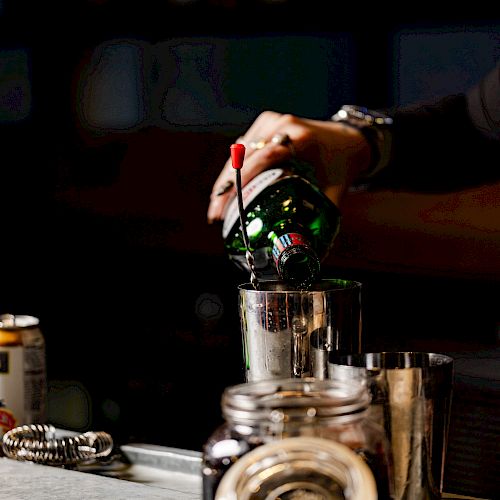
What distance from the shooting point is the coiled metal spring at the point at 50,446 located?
1.29 metres

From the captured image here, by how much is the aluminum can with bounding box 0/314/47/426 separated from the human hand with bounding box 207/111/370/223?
38 cm

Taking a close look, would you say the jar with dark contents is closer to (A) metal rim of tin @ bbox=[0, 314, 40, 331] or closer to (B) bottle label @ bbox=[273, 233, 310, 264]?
(B) bottle label @ bbox=[273, 233, 310, 264]

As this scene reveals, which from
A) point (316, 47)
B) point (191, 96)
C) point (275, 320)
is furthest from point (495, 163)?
point (191, 96)

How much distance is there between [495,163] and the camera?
50.1 inches

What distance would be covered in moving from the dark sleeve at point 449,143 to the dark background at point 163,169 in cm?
2

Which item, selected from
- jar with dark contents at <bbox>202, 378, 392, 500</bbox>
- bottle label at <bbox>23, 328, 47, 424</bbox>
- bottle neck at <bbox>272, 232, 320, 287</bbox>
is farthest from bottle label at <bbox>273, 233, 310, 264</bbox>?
bottle label at <bbox>23, 328, 47, 424</bbox>

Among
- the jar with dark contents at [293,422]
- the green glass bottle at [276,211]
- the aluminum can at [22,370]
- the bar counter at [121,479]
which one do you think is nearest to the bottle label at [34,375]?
the aluminum can at [22,370]

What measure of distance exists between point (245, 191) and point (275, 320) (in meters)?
0.30

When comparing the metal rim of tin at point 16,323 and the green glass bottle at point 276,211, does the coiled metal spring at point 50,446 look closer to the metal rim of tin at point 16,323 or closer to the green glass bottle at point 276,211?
the metal rim of tin at point 16,323

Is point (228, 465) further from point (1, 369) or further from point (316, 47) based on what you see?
point (316, 47)

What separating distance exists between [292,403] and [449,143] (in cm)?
68

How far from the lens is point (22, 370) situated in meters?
1.38

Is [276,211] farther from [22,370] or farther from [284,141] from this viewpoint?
[22,370]

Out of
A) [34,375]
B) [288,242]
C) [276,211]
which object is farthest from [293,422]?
[34,375]
